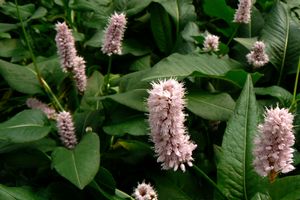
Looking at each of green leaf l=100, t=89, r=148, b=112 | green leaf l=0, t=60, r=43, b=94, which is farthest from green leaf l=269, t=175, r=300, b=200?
green leaf l=0, t=60, r=43, b=94

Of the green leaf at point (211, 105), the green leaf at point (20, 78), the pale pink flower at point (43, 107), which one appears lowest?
the pale pink flower at point (43, 107)

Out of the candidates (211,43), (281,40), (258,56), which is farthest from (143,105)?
(281,40)

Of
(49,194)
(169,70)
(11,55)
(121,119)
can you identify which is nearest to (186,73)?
Result: (169,70)

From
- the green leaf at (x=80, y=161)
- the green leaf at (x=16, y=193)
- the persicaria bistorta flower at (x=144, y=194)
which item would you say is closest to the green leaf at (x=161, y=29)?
the green leaf at (x=80, y=161)

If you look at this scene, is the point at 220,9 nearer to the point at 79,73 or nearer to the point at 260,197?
the point at 79,73

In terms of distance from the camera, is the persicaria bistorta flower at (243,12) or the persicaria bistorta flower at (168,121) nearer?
the persicaria bistorta flower at (168,121)

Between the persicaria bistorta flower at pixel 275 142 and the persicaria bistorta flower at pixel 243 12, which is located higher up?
the persicaria bistorta flower at pixel 275 142

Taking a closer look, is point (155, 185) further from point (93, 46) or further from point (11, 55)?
point (11, 55)

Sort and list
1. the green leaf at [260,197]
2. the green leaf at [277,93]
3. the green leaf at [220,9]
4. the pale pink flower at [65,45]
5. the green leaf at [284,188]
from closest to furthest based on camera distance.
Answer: the green leaf at [260,197]
the green leaf at [284,188]
the green leaf at [277,93]
the pale pink flower at [65,45]
the green leaf at [220,9]

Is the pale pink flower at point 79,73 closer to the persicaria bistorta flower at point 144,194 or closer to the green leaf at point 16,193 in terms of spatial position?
the green leaf at point 16,193
